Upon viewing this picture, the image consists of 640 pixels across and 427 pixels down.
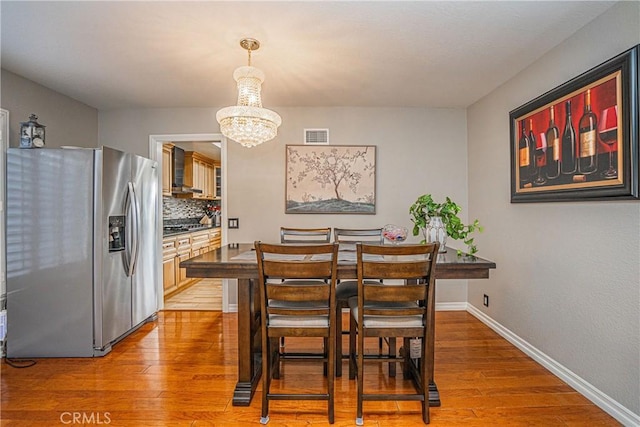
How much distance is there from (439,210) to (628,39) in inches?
55.7

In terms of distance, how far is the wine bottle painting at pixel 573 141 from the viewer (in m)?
1.93

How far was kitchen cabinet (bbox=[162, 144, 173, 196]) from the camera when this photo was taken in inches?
185

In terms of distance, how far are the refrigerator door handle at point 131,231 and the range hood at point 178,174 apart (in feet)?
6.75

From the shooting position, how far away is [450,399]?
210cm

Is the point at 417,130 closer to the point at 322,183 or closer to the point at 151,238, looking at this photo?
the point at 322,183

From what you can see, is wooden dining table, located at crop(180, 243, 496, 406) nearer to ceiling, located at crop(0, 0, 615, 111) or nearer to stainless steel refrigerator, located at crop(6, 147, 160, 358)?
stainless steel refrigerator, located at crop(6, 147, 160, 358)

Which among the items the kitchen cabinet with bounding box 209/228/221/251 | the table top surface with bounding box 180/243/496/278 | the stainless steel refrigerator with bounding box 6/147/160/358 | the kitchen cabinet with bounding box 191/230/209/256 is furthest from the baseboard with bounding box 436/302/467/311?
the kitchen cabinet with bounding box 209/228/221/251

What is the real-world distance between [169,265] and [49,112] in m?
2.16

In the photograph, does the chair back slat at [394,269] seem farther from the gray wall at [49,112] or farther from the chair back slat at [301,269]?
the gray wall at [49,112]

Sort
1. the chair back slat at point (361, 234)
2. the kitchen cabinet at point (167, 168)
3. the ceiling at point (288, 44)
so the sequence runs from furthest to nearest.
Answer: the kitchen cabinet at point (167, 168) < the chair back slat at point (361, 234) < the ceiling at point (288, 44)

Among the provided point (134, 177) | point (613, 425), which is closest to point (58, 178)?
point (134, 177)

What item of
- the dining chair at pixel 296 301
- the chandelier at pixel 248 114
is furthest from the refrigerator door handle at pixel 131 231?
the dining chair at pixel 296 301

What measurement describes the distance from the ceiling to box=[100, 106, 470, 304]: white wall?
0.46 metres

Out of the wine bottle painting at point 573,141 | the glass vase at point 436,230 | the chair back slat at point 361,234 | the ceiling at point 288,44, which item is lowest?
the chair back slat at point 361,234
